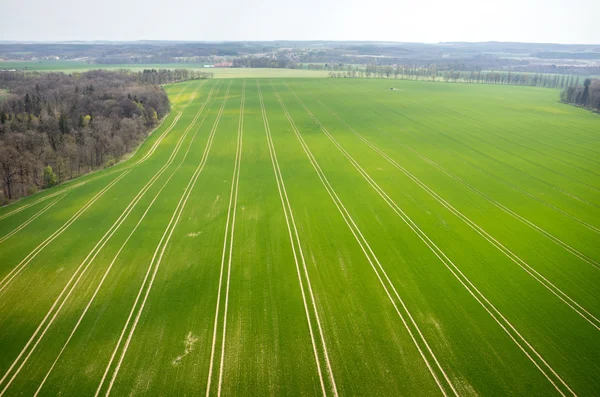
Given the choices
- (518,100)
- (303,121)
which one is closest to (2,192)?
(303,121)

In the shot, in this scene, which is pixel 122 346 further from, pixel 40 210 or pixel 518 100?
pixel 518 100

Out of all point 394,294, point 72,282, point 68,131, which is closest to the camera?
point 394,294

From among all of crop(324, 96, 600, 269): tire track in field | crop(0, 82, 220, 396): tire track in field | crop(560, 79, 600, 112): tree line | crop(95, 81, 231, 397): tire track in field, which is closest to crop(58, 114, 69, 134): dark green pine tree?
crop(0, 82, 220, 396): tire track in field

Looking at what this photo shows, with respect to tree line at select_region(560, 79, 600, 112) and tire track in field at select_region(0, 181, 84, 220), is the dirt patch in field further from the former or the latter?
tree line at select_region(560, 79, 600, 112)

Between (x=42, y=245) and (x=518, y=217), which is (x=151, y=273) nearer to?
(x=42, y=245)

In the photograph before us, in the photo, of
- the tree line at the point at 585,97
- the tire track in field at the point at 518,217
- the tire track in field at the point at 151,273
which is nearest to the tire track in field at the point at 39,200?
the tire track in field at the point at 151,273

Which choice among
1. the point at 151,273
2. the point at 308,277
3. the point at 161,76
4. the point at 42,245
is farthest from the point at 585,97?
the point at 161,76

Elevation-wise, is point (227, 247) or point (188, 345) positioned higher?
point (227, 247)
